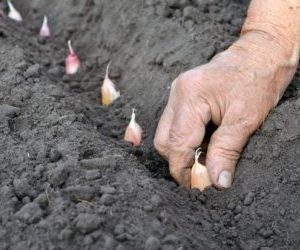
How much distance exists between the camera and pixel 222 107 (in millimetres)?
2084

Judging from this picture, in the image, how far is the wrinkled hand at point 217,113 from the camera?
204 cm

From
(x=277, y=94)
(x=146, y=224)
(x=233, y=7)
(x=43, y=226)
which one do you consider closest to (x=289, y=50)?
(x=277, y=94)

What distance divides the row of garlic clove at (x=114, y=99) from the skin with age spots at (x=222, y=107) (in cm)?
4

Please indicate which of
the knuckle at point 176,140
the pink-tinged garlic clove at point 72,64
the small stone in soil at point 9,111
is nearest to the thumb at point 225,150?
the knuckle at point 176,140

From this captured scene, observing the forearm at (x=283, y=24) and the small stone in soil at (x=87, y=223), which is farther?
the forearm at (x=283, y=24)

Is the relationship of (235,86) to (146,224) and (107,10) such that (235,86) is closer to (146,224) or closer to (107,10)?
(146,224)

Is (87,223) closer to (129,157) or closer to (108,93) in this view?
(129,157)

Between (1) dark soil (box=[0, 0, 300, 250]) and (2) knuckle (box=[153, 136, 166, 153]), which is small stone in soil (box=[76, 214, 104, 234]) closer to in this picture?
(1) dark soil (box=[0, 0, 300, 250])

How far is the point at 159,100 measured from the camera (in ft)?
8.48

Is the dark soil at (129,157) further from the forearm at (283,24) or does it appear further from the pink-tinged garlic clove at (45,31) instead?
the pink-tinged garlic clove at (45,31)

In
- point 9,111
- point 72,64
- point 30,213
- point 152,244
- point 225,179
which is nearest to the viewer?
point 152,244

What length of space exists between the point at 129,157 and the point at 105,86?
740mm

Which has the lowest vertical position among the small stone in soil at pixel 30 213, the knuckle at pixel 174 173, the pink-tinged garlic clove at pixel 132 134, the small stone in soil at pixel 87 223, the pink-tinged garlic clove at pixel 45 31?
the pink-tinged garlic clove at pixel 45 31

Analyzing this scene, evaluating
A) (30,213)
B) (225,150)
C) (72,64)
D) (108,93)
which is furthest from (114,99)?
(30,213)
